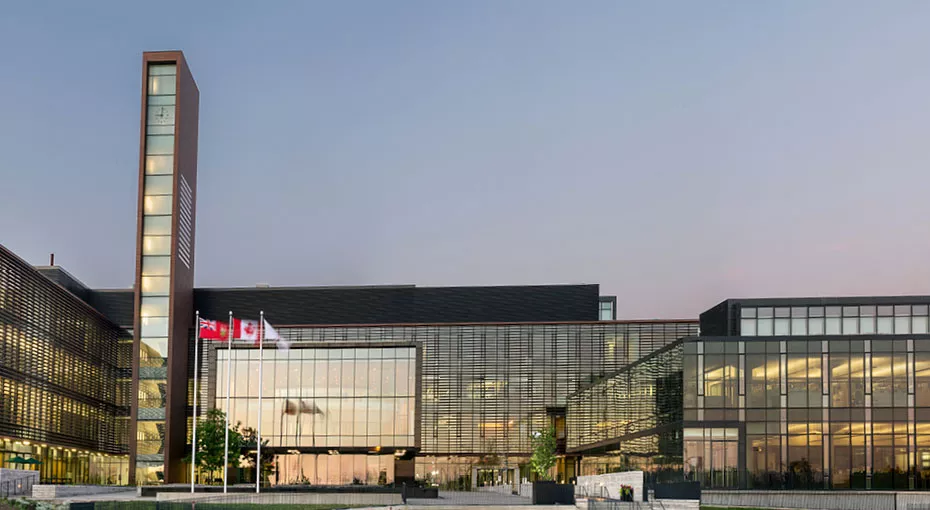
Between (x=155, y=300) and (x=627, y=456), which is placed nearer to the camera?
(x=627, y=456)

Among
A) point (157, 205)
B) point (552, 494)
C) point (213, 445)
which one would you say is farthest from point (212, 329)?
point (157, 205)

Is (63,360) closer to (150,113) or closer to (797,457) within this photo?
(150,113)

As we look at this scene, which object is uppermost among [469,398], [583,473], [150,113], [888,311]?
[150,113]

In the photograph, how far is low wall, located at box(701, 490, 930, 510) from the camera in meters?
51.0

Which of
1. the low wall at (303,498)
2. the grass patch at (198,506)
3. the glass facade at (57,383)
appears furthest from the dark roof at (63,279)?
the grass patch at (198,506)

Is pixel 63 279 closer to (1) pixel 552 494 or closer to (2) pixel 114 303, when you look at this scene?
(2) pixel 114 303

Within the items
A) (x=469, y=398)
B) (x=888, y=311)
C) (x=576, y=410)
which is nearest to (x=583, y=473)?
(x=576, y=410)

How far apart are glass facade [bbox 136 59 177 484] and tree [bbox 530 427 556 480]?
31.7m

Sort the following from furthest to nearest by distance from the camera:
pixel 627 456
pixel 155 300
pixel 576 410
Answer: pixel 576 410 → pixel 155 300 → pixel 627 456

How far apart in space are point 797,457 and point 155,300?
54381 millimetres

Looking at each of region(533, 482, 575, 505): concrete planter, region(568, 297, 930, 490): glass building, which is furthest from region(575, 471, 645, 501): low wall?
region(568, 297, 930, 490): glass building

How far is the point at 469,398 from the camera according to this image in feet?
337

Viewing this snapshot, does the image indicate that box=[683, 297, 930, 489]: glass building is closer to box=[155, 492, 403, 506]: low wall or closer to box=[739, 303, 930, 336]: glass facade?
box=[739, 303, 930, 336]: glass facade

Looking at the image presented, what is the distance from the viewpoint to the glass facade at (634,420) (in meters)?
67.6
